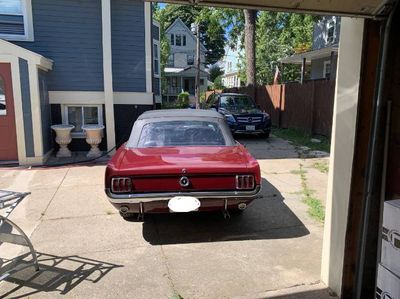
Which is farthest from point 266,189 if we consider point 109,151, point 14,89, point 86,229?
point 14,89

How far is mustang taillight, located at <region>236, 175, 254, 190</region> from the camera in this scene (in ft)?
13.7

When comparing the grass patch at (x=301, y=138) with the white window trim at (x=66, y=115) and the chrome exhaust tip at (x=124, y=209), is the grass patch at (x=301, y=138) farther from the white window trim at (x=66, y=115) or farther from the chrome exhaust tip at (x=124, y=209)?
the chrome exhaust tip at (x=124, y=209)

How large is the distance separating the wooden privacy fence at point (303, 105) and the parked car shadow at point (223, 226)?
7358mm

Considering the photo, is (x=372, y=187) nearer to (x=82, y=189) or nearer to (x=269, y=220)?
(x=269, y=220)

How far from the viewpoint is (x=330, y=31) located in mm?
21281

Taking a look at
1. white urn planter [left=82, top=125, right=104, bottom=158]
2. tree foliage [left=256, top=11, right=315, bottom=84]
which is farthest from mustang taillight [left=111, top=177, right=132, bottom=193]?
tree foliage [left=256, top=11, right=315, bottom=84]

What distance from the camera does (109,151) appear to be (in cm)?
1003

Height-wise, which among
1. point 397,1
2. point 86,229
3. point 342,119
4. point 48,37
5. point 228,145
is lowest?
point 86,229

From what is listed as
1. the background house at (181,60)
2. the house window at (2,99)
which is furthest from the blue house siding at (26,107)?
the background house at (181,60)

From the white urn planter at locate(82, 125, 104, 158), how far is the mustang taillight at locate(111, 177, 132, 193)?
582 centimetres

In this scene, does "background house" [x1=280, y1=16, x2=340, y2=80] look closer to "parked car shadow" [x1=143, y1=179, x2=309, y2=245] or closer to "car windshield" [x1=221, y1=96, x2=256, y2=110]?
"car windshield" [x1=221, y1=96, x2=256, y2=110]

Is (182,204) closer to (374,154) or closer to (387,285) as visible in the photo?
(374,154)

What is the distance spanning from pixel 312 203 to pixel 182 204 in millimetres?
2564

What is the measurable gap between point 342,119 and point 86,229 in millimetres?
3408
